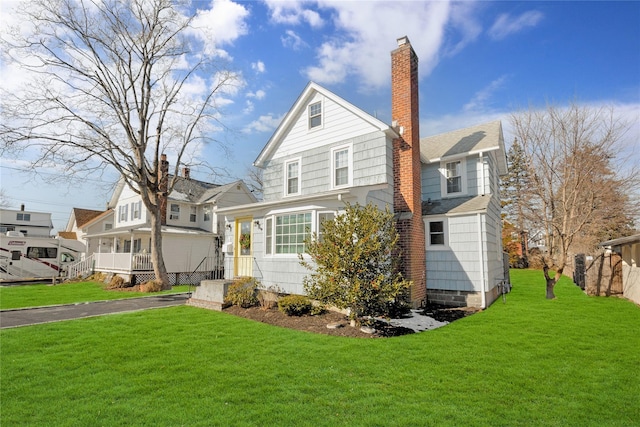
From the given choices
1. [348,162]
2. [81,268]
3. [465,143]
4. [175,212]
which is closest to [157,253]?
[175,212]

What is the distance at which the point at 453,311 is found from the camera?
423 inches

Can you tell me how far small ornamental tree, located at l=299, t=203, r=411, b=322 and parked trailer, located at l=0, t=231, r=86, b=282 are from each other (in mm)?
25785

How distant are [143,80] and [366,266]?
676 inches

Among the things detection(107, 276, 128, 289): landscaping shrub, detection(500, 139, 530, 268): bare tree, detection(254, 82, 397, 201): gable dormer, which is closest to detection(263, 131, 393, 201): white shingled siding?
detection(254, 82, 397, 201): gable dormer

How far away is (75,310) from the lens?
38.0 ft

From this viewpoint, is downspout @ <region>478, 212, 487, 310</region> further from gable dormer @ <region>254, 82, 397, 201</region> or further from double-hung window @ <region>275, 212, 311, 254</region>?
double-hung window @ <region>275, 212, 311, 254</region>

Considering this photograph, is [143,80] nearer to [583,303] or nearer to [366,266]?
[366,266]

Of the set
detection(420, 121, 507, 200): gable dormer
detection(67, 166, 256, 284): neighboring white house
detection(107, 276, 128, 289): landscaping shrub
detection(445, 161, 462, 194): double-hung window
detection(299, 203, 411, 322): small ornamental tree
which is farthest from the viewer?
detection(67, 166, 256, 284): neighboring white house

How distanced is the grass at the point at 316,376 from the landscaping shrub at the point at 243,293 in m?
2.13

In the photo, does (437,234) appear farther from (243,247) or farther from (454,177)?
(243,247)

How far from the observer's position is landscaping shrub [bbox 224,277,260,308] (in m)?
10.9

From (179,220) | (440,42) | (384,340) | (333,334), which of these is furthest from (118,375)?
(179,220)

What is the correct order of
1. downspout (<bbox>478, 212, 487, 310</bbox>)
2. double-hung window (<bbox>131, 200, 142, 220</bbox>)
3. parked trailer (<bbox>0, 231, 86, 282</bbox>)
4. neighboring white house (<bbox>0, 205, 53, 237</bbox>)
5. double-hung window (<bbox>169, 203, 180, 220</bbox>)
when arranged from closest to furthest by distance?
1. downspout (<bbox>478, 212, 487, 310</bbox>)
2. parked trailer (<bbox>0, 231, 86, 282</bbox>)
3. double-hung window (<bbox>169, 203, 180, 220</bbox>)
4. double-hung window (<bbox>131, 200, 142, 220</bbox>)
5. neighboring white house (<bbox>0, 205, 53, 237</bbox>)

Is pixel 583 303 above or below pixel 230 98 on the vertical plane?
below
